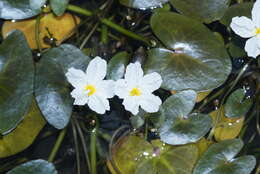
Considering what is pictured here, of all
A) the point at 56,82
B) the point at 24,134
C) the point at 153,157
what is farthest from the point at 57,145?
the point at 153,157

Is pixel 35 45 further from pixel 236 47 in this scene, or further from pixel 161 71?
pixel 236 47

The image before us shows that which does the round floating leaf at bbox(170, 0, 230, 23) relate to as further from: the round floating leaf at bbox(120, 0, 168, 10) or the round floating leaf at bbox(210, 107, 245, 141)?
the round floating leaf at bbox(210, 107, 245, 141)

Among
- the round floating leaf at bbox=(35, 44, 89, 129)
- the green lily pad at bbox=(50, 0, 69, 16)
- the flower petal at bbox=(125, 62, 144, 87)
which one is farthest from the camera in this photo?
the green lily pad at bbox=(50, 0, 69, 16)

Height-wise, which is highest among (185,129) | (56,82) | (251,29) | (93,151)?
(251,29)

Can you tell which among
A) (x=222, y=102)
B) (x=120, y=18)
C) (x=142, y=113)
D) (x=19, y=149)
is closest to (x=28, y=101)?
(x=19, y=149)

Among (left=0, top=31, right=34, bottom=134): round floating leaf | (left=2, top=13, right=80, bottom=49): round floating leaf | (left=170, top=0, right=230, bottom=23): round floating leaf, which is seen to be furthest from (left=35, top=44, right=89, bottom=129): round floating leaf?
(left=170, top=0, right=230, bottom=23): round floating leaf

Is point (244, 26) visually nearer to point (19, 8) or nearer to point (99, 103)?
point (99, 103)
